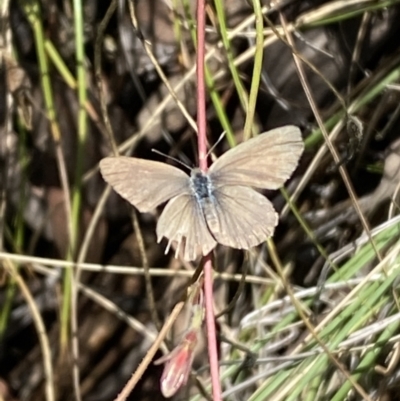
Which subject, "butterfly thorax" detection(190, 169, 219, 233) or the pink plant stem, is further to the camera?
"butterfly thorax" detection(190, 169, 219, 233)

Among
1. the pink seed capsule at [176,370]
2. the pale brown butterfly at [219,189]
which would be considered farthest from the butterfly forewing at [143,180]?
the pink seed capsule at [176,370]

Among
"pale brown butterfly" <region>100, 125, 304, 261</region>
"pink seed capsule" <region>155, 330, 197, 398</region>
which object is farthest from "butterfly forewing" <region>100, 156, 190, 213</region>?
"pink seed capsule" <region>155, 330, 197, 398</region>

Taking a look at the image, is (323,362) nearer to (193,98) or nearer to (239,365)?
(239,365)

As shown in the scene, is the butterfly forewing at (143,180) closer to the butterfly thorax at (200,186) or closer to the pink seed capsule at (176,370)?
the butterfly thorax at (200,186)

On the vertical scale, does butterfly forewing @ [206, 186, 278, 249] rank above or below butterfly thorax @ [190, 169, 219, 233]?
below

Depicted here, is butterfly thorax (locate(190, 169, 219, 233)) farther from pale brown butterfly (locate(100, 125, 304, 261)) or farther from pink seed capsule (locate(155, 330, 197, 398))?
pink seed capsule (locate(155, 330, 197, 398))

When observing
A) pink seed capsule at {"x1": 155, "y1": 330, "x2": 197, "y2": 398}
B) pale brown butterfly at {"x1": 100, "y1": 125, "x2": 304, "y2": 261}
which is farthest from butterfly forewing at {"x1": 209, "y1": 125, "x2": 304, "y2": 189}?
pink seed capsule at {"x1": 155, "y1": 330, "x2": 197, "y2": 398}

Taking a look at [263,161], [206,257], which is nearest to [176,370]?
[206,257]

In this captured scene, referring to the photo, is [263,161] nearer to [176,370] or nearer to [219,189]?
[219,189]
